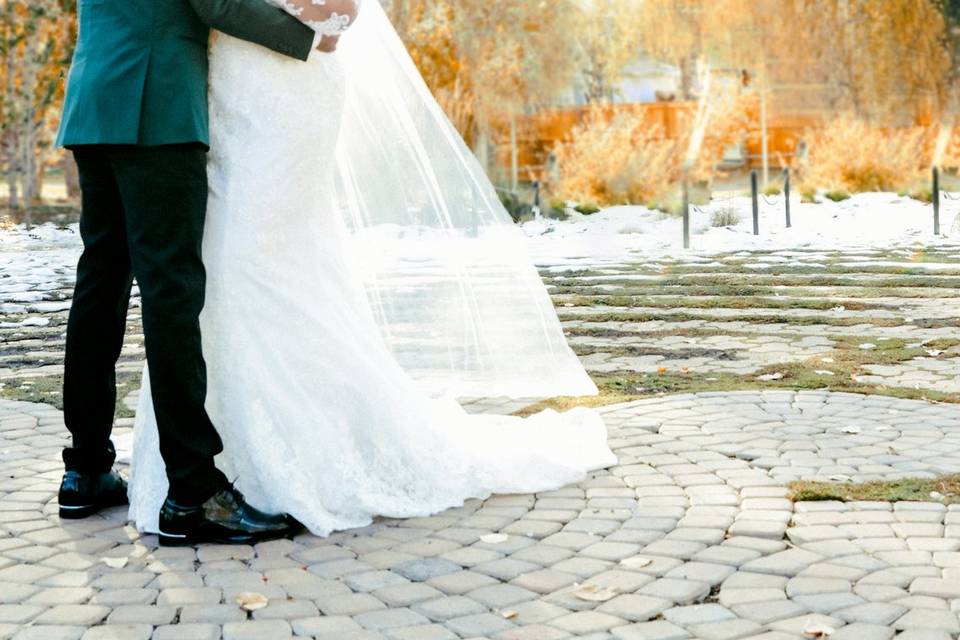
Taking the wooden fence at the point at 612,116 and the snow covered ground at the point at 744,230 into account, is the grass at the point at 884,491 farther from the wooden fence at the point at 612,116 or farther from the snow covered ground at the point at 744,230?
the wooden fence at the point at 612,116

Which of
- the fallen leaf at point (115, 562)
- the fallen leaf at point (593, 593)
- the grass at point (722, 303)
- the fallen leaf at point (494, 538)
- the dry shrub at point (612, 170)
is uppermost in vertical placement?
the dry shrub at point (612, 170)

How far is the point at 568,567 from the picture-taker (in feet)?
9.62

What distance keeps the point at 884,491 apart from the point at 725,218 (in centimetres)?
1407

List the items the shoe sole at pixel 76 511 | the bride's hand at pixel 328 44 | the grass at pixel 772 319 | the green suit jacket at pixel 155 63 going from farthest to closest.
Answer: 1. the grass at pixel 772 319
2. the shoe sole at pixel 76 511
3. the bride's hand at pixel 328 44
4. the green suit jacket at pixel 155 63

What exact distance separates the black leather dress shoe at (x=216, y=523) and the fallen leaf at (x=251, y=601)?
40 centimetres

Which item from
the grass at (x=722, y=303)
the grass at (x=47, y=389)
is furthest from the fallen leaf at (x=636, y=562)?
the grass at (x=722, y=303)

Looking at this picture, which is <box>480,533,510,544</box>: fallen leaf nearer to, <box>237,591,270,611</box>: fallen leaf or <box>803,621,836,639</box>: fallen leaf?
<box>237,591,270,611</box>: fallen leaf

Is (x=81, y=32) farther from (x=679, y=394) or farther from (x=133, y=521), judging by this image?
(x=679, y=394)

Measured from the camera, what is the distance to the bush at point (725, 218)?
1717cm

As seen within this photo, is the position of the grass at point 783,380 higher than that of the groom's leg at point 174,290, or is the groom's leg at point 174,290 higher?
the groom's leg at point 174,290

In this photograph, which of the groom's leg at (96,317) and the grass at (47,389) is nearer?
the groom's leg at (96,317)

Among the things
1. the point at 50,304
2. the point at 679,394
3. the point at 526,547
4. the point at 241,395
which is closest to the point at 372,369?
the point at 241,395

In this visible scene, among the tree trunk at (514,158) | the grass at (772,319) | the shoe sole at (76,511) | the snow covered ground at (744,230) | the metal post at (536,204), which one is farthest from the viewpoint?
the tree trunk at (514,158)

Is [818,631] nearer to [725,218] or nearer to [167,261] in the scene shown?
[167,261]
